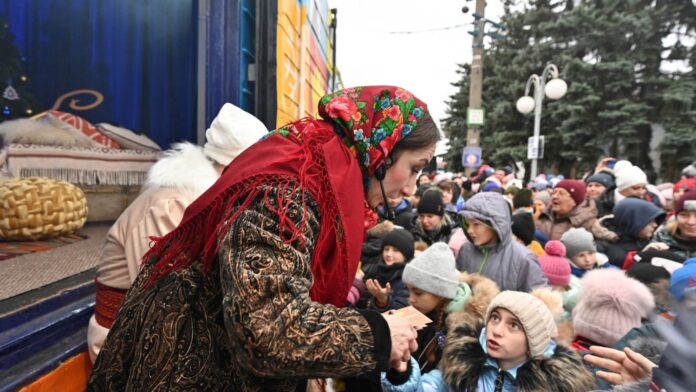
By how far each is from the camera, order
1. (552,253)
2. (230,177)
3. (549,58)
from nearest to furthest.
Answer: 1. (230,177)
2. (552,253)
3. (549,58)

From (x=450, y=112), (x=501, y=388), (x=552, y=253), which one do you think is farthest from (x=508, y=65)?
(x=501, y=388)

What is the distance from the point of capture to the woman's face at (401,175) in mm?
1251

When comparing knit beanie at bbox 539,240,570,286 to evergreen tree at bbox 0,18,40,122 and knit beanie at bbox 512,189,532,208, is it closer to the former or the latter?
knit beanie at bbox 512,189,532,208

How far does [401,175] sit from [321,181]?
0.34 meters

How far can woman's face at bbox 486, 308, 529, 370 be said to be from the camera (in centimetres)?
179

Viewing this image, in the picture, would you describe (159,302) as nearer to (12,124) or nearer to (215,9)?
(215,9)

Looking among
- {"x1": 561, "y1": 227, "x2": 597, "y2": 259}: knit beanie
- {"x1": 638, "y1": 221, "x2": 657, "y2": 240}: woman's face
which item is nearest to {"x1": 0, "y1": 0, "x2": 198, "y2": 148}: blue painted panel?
{"x1": 561, "y1": 227, "x2": 597, "y2": 259}: knit beanie

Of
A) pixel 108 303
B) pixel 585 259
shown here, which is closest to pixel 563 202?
pixel 585 259

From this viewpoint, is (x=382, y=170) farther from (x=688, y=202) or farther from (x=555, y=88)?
(x=555, y=88)

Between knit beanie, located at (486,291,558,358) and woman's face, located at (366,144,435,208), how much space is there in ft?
3.01

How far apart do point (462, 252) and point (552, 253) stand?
0.68 m

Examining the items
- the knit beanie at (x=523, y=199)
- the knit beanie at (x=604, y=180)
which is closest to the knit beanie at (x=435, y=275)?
the knit beanie at (x=523, y=199)

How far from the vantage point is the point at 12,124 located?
3523 mm

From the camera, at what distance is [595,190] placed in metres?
5.49
